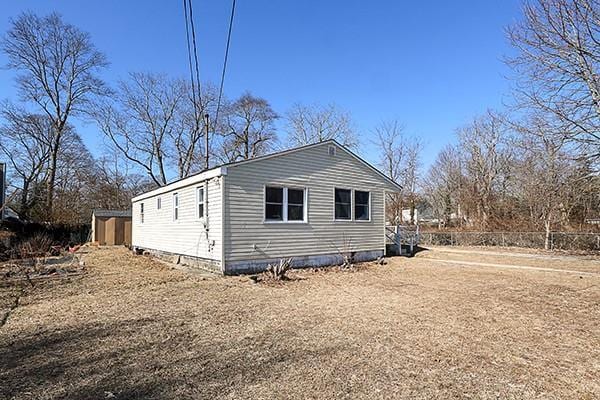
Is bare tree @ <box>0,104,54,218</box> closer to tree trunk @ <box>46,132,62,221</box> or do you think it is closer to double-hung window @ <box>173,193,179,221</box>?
tree trunk @ <box>46,132,62,221</box>

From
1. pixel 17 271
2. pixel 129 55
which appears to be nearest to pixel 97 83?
pixel 129 55

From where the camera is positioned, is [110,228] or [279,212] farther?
[110,228]

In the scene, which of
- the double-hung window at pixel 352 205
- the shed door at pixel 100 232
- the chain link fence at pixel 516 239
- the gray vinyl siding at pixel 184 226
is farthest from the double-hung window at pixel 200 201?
the shed door at pixel 100 232

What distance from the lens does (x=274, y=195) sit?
38.2 feet

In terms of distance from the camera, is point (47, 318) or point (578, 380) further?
point (47, 318)

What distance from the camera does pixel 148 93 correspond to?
35344mm

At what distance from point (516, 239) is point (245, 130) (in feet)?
85.7

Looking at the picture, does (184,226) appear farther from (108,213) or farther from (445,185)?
(445,185)

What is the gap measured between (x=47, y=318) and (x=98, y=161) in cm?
3400

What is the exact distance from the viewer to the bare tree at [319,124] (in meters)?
36.1

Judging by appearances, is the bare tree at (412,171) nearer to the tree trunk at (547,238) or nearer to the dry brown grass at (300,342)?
the tree trunk at (547,238)

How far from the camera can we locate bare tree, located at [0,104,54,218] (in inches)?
1176

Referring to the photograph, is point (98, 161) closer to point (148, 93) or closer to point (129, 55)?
point (148, 93)

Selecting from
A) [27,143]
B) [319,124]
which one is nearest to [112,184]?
[27,143]
